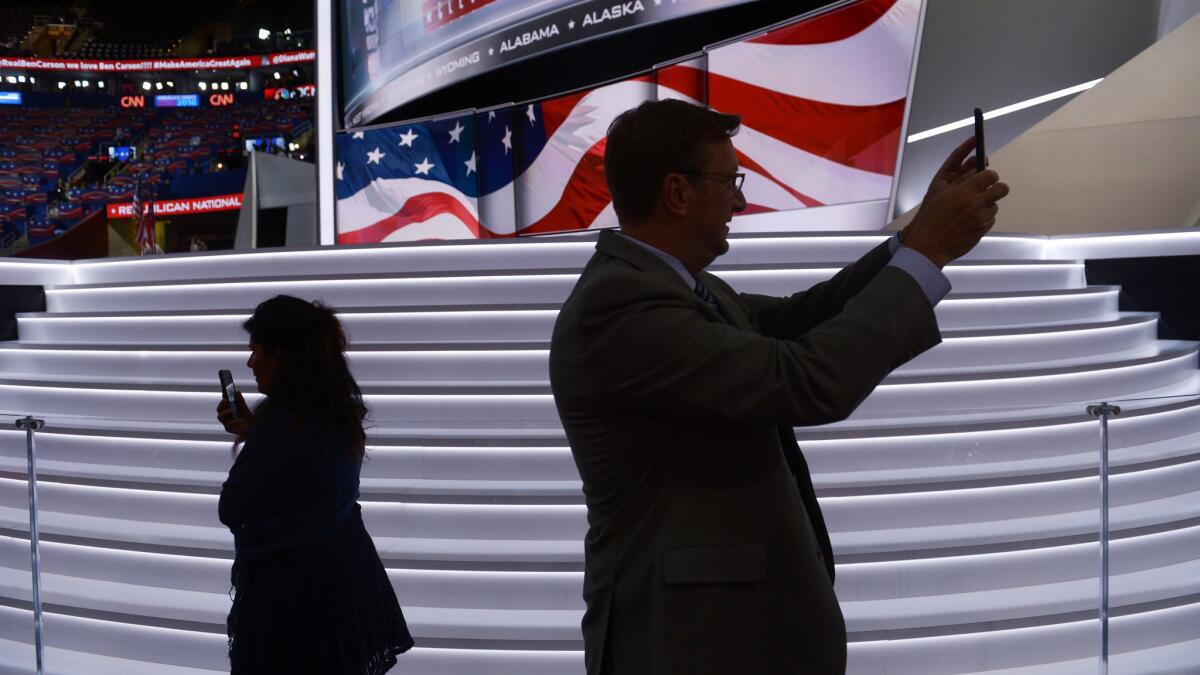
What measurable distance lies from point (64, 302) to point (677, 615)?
5.11 m

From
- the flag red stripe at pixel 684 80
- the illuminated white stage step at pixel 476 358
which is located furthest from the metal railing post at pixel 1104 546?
the flag red stripe at pixel 684 80

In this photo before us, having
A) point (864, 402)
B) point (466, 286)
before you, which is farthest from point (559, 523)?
point (466, 286)

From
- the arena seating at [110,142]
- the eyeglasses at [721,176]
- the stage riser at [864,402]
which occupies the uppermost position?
the arena seating at [110,142]

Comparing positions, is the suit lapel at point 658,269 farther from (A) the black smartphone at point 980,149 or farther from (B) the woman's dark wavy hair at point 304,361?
(B) the woman's dark wavy hair at point 304,361

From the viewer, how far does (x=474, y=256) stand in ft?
14.9

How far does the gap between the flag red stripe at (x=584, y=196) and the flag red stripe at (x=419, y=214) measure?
27.5 inches

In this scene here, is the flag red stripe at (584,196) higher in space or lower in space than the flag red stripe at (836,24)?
lower

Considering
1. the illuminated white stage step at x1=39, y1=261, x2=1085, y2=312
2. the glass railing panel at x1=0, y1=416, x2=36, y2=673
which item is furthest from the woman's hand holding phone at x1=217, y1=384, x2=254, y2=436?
the illuminated white stage step at x1=39, y1=261, x2=1085, y2=312

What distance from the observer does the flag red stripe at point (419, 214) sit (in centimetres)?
707

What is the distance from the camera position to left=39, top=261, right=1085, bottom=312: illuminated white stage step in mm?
4141

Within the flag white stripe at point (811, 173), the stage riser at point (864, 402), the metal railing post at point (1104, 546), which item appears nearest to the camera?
the metal railing post at point (1104, 546)

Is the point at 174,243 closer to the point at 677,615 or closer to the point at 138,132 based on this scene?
the point at 138,132

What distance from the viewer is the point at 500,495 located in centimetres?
321

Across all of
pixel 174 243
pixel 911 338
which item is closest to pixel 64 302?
pixel 911 338
